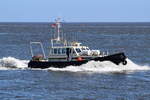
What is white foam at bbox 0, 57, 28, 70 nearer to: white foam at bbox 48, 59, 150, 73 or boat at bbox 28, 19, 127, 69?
boat at bbox 28, 19, 127, 69

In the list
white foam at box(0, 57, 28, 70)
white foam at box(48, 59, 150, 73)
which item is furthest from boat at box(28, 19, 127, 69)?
white foam at box(0, 57, 28, 70)

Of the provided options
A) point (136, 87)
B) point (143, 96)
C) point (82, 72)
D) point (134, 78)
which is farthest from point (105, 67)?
point (143, 96)

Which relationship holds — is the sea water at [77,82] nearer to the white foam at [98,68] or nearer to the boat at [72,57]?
the white foam at [98,68]

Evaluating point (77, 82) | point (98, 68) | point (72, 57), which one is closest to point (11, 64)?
point (72, 57)

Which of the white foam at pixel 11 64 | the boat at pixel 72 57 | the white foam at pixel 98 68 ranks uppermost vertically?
the boat at pixel 72 57

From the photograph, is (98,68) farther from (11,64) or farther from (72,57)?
(11,64)

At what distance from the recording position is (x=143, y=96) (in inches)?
1464

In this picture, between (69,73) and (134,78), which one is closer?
(134,78)

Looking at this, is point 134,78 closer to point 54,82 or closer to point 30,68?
point 54,82

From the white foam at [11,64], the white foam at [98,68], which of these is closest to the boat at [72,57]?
the white foam at [98,68]

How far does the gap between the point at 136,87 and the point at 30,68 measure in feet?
46.1

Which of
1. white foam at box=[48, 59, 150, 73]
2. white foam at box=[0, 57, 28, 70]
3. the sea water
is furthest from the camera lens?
white foam at box=[0, 57, 28, 70]

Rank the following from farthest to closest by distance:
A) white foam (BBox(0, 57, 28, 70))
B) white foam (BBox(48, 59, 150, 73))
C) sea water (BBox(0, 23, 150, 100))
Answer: white foam (BBox(0, 57, 28, 70)) → white foam (BBox(48, 59, 150, 73)) → sea water (BBox(0, 23, 150, 100))

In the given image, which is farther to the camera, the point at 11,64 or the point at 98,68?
the point at 11,64
